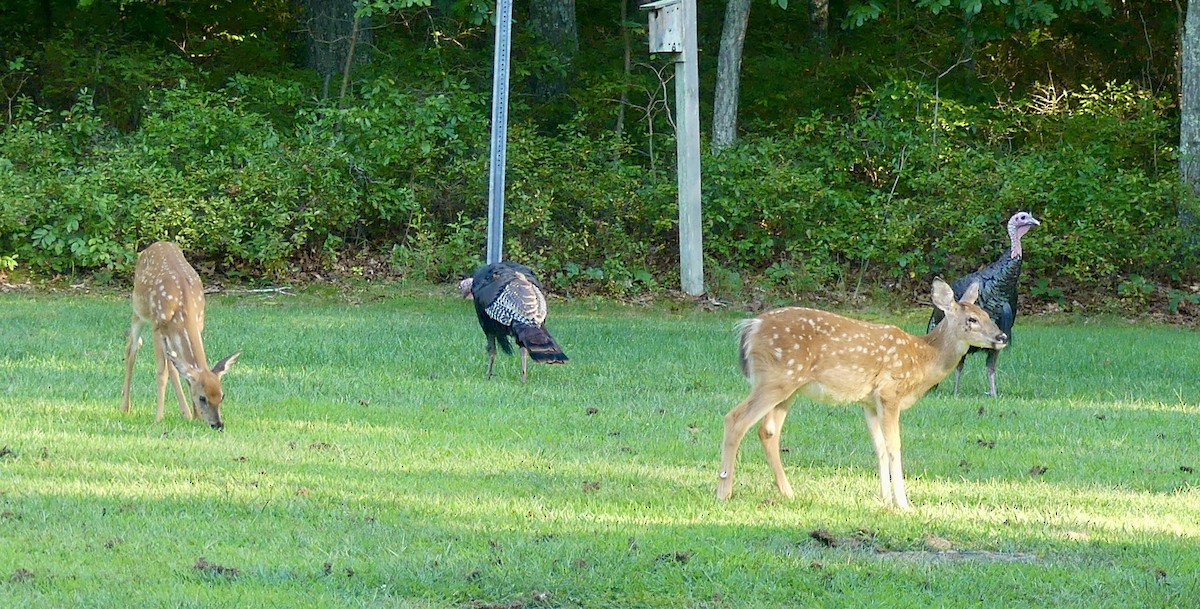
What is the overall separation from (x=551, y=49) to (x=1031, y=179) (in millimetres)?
7158

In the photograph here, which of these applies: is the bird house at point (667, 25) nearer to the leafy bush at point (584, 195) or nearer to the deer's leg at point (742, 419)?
the leafy bush at point (584, 195)

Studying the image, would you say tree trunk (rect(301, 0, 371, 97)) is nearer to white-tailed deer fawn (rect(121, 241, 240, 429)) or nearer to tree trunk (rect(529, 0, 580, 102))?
tree trunk (rect(529, 0, 580, 102))

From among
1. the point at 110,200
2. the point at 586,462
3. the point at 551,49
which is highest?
the point at 551,49

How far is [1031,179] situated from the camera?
19.0 meters

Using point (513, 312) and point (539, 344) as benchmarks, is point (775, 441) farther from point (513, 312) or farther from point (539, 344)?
point (513, 312)

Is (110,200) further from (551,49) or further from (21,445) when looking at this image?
(21,445)

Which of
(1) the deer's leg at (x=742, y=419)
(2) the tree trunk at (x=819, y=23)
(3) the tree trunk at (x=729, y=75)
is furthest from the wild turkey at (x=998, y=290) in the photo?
(2) the tree trunk at (x=819, y=23)

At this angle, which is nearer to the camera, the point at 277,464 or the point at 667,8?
the point at 277,464

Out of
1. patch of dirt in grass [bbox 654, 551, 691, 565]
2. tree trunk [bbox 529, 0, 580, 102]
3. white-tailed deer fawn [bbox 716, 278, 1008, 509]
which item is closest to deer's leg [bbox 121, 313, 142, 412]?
white-tailed deer fawn [bbox 716, 278, 1008, 509]

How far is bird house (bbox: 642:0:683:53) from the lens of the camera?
59.9 feet

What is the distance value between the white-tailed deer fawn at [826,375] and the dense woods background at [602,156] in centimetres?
1055

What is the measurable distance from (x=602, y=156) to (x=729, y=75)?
1998 millimetres

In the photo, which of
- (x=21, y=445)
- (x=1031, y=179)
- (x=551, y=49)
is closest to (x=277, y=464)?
(x=21, y=445)

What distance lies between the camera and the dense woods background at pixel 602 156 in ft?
61.1
